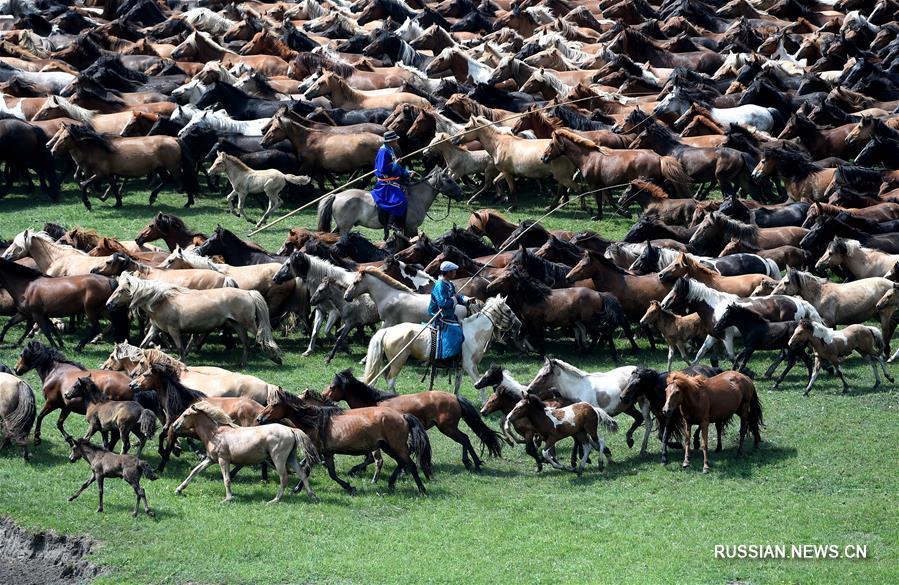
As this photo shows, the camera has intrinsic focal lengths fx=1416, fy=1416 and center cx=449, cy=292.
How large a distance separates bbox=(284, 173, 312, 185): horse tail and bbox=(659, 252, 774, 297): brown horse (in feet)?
27.0

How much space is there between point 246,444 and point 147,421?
148 centimetres

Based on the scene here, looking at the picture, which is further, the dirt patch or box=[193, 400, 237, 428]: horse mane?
box=[193, 400, 237, 428]: horse mane

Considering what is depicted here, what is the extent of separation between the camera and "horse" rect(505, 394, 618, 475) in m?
16.3

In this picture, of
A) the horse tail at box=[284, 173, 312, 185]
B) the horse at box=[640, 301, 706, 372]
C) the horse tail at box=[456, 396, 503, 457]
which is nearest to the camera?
the horse tail at box=[456, 396, 503, 457]

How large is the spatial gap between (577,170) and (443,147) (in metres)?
2.77

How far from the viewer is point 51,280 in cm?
2058

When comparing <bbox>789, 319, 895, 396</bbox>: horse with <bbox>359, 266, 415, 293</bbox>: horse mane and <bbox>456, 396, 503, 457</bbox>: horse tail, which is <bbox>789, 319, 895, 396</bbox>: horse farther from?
<bbox>359, 266, 415, 293</bbox>: horse mane

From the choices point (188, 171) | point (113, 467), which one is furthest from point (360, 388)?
point (188, 171)

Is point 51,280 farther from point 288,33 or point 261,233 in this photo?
point 288,33

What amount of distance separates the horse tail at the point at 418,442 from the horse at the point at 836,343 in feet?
18.7

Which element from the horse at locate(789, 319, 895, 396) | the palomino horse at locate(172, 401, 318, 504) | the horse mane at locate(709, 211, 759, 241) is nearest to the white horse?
the horse at locate(789, 319, 895, 396)

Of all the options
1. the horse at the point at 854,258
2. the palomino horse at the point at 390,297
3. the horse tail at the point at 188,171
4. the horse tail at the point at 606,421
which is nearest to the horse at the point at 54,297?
the palomino horse at the point at 390,297

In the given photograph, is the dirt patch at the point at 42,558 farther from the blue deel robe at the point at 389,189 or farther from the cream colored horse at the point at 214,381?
the blue deel robe at the point at 389,189

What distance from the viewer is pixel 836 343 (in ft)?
62.1
